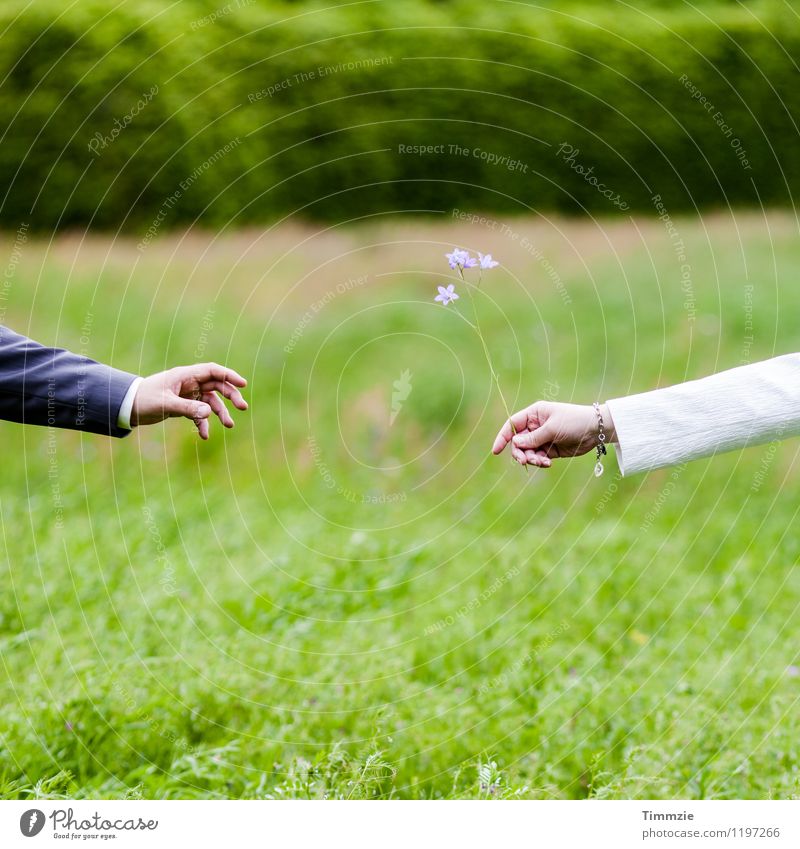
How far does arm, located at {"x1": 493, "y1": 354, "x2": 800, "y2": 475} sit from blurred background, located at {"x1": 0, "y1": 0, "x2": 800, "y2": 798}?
0.96m

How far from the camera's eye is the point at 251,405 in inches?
178

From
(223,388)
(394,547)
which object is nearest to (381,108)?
(394,547)

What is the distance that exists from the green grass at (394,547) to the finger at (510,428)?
885 millimetres

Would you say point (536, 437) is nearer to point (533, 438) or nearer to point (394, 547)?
point (533, 438)

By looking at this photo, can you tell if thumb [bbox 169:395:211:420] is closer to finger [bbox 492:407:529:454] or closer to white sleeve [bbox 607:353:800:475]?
finger [bbox 492:407:529:454]

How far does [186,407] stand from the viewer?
70.3 inches

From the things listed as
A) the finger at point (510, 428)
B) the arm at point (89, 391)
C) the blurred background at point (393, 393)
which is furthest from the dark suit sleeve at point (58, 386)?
Result: the blurred background at point (393, 393)

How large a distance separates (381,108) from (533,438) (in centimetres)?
471

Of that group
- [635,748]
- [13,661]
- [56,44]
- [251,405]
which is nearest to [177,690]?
[13,661]

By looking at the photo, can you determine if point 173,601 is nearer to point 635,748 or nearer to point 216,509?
point 216,509

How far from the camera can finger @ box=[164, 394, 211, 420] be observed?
1.78 meters

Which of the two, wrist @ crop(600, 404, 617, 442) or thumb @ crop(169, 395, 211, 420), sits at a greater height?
thumb @ crop(169, 395, 211, 420)

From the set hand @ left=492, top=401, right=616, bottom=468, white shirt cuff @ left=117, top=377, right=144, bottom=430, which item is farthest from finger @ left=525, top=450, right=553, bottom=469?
white shirt cuff @ left=117, top=377, right=144, bottom=430

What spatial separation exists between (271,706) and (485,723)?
64 cm
